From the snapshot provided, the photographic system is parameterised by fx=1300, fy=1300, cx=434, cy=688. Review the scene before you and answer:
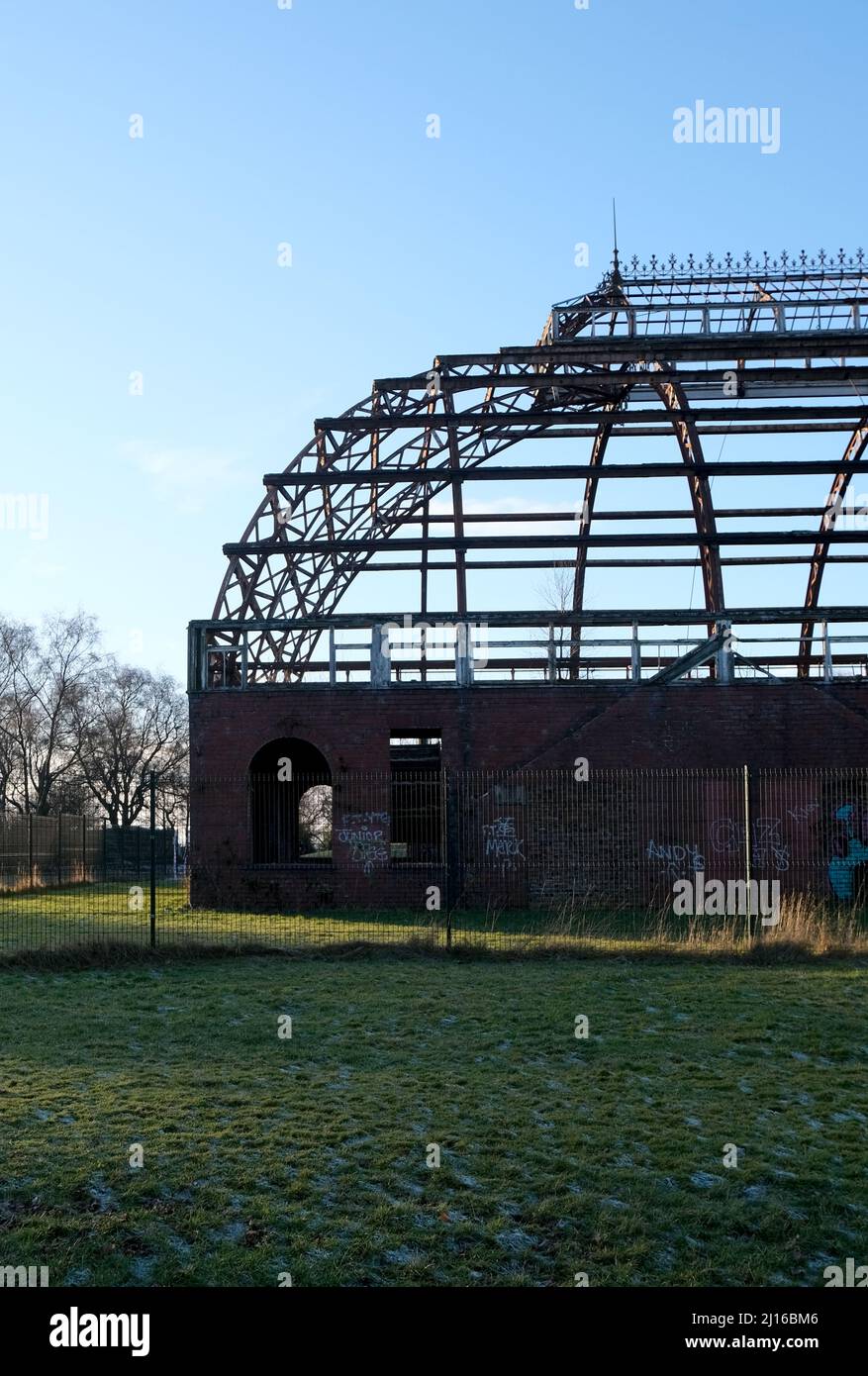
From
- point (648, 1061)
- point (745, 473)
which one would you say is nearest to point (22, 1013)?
point (648, 1061)

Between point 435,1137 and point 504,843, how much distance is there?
15801 mm

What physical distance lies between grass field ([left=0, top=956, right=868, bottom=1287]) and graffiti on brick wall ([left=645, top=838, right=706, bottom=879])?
9936 millimetres

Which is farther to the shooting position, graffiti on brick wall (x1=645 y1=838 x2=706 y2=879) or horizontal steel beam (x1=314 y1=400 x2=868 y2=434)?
horizontal steel beam (x1=314 y1=400 x2=868 y2=434)

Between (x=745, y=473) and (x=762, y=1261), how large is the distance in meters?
27.5

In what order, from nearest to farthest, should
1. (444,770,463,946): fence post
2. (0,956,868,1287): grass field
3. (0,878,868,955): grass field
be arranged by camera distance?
(0,956,868,1287): grass field → (0,878,868,955): grass field → (444,770,463,946): fence post

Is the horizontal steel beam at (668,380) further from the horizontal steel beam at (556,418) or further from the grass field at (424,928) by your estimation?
the grass field at (424,928)

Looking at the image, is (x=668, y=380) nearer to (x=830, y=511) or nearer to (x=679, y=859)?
(x=830, y=511)

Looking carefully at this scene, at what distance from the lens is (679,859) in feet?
76.0

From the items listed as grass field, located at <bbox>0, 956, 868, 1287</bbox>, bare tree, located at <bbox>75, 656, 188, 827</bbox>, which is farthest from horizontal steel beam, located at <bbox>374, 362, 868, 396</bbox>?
bare tree, located at <bbox>75, 656, 188, 827</bbox>

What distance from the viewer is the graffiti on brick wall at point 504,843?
23.4 m

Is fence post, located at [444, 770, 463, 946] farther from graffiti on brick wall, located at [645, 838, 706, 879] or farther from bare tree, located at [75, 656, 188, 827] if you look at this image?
bare tree, located at [75, 656, 188, 827]

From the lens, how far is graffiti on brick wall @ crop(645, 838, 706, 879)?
23.1 metres
